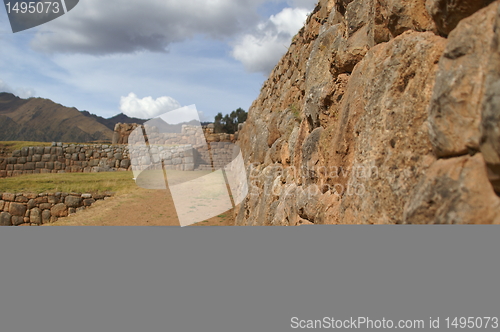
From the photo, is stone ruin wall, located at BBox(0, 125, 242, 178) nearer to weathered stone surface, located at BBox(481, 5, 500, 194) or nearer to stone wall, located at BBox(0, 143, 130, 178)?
→ stone wall, located at BBox(0, 143, 130, 178)

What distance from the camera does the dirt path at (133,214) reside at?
1040 cm

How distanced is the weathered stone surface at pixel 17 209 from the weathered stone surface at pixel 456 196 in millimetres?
12687

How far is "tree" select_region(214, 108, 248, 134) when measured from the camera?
4022cm

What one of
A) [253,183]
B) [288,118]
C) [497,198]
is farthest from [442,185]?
[253,183]

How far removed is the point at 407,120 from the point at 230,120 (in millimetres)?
39157

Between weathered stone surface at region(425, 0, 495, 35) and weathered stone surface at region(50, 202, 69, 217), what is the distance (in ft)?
40.7

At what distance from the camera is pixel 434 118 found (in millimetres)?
2080

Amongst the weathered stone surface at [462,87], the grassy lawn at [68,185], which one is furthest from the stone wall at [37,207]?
the weathered stone surface at [462,87]

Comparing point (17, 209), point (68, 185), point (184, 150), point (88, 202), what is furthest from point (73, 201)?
point (184, 150)

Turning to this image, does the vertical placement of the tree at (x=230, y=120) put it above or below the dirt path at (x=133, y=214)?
above

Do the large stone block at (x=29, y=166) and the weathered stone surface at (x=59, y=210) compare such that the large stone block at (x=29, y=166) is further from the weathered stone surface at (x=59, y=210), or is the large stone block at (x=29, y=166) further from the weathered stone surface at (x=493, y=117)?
the weathered stone surface at (x=493, y=117)

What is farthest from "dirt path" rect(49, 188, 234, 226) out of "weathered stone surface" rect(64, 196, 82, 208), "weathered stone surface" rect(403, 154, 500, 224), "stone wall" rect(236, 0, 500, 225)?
"weathered stone surface" rect(403, 154, 500, 224)

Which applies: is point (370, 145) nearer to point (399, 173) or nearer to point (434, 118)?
point (399, 173)

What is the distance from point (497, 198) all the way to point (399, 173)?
2.60ft
